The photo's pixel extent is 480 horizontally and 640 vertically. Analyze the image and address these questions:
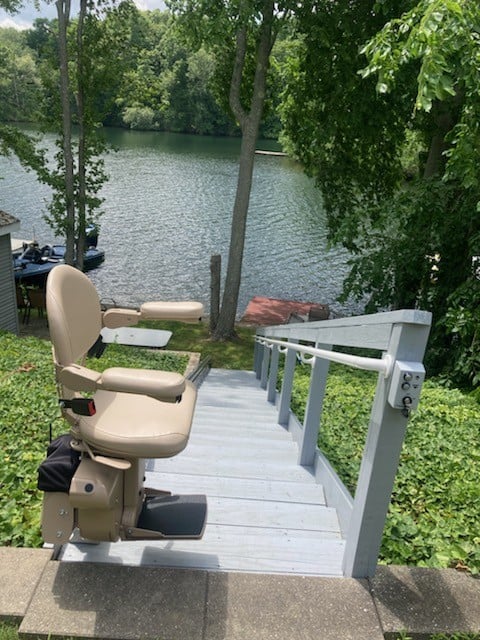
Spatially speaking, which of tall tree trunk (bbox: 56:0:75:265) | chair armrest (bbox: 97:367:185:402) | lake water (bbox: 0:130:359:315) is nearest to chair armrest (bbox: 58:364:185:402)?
chair armrest (bbox: 97:367:185:402)

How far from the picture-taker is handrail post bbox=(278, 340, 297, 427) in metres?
3.92

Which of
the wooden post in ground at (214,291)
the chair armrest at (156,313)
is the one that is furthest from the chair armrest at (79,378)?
the wooden post in ground at (214,291)

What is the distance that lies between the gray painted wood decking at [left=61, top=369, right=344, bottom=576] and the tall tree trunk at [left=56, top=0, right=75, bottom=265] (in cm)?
927

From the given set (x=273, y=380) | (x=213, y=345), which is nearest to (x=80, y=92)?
→ (x=213, y=345)

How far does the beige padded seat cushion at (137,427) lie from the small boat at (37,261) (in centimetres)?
955

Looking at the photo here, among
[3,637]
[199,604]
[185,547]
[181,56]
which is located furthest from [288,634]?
[181,56]

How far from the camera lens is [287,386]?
159 inches

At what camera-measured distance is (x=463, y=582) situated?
1.84m

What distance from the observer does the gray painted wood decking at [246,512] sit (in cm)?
191

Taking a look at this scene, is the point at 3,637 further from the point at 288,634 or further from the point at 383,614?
the point at 383,614

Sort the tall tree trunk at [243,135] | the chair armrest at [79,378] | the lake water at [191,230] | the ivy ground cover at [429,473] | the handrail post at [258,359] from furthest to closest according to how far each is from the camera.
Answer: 1. the lake water at [191,230]
2. the tall tree trunk at [243,135]
3. the handrail post at [258,359]
4. the ivy ground cover at [429,473]
5. the chair armrest at [79,378]

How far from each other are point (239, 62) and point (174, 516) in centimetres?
A: 956

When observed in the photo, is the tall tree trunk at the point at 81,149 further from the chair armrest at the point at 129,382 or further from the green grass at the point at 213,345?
the chair armrest at the point at 129,382

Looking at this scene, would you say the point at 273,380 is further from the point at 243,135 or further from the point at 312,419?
the point at 243,135
